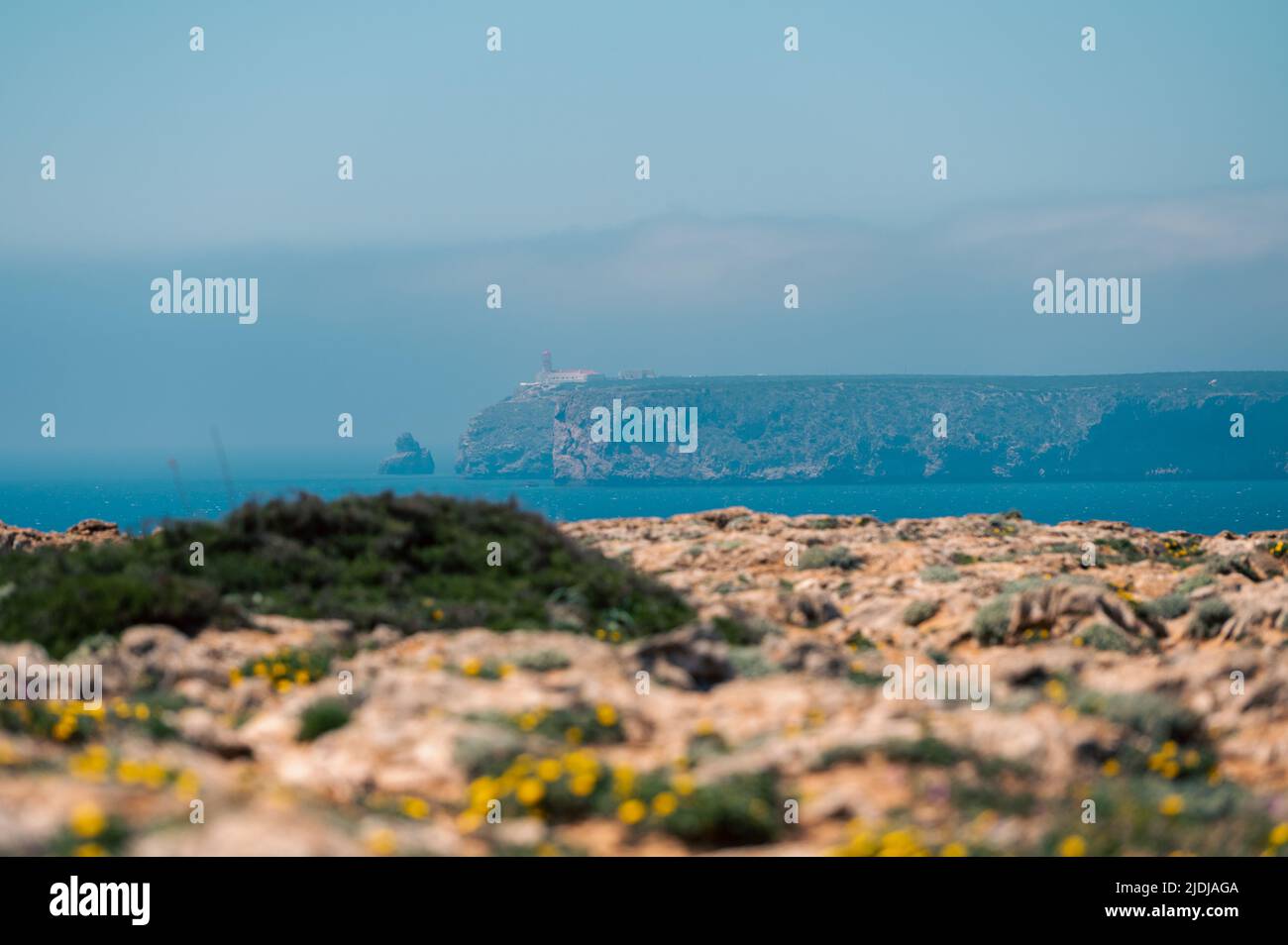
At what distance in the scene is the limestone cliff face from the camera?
574 ft

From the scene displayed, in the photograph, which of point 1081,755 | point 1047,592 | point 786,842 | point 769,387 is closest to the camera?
point 786,842

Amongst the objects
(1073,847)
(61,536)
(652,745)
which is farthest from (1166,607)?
(61,536)

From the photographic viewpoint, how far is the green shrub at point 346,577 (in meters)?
13.0

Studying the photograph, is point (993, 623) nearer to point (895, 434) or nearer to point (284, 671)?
point (284, 671)

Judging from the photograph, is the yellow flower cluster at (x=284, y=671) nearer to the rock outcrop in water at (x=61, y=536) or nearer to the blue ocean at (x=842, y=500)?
the rock outcrop in water at (x=61, y=536)

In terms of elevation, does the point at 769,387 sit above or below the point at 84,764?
above

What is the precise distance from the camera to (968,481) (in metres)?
190

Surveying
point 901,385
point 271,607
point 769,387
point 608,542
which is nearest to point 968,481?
point 901,385

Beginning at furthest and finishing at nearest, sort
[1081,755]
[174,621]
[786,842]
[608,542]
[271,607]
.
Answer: [608,542] < [271,607] < [174,621] < [1081,755] < [786,842]

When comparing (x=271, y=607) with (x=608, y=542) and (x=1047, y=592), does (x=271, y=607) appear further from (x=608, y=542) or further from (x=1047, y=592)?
(x=608, y=542)

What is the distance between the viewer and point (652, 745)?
862 centimetres

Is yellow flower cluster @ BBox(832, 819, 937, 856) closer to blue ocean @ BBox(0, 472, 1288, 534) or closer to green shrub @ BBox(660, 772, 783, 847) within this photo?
green shrub @ BBox(660, 772, 783, 847)
